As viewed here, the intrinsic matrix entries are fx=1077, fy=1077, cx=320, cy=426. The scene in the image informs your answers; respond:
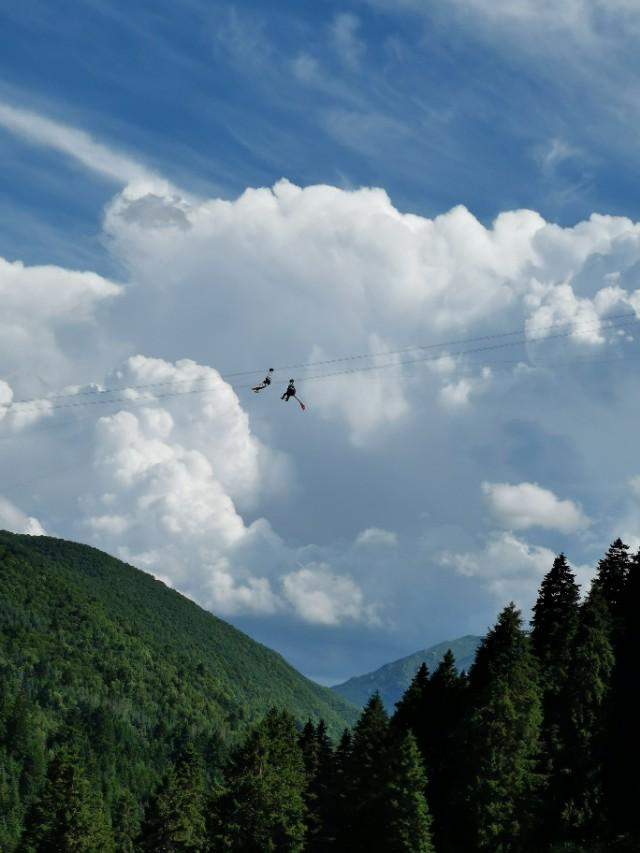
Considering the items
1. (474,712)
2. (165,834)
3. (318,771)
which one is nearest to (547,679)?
(474,712)

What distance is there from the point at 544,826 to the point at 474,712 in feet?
43.0

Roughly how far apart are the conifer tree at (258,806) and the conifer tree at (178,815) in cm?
1683

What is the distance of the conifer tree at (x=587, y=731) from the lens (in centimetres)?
7606

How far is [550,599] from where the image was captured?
309 ft

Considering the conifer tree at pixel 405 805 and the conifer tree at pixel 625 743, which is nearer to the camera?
the conifer tree at pixel 405 805

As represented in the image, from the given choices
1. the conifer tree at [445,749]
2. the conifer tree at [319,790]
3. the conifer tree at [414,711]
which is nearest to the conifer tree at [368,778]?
→ the conifer tree at [414,711]

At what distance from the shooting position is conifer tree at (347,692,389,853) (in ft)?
237

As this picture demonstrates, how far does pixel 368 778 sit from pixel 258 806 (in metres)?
9.52

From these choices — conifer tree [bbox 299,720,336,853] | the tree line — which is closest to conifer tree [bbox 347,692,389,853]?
the tree line

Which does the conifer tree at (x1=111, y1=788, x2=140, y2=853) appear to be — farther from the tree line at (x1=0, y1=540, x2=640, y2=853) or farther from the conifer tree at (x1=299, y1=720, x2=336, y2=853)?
the conifer tree at (x1=299, y1=720, x2=336, y2=853)

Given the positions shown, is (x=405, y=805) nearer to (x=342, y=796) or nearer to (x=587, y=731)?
(x=587, y=731)

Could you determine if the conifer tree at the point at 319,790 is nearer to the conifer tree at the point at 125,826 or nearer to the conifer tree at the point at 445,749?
the conifer tree at the point at 445,749

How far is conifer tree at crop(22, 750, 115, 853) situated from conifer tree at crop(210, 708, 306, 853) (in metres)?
20.2

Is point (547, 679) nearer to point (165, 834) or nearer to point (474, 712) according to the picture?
point (474, 712)
